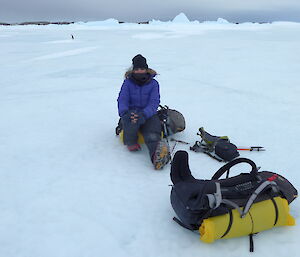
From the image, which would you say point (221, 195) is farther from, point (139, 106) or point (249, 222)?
point (139, 106)

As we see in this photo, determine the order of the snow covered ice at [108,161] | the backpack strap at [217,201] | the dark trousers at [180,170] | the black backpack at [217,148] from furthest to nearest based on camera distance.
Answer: the black backpack at [217,148] → the dark trousers at [180,170] → the snow covered ice at [108,161] → the backpack strap at [217,201]

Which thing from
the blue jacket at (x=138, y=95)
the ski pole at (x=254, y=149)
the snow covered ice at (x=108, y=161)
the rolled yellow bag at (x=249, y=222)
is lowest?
the snow covered ice at (x=108, y=161)

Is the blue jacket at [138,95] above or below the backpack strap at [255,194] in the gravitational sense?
above

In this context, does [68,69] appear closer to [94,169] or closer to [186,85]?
[186,85]

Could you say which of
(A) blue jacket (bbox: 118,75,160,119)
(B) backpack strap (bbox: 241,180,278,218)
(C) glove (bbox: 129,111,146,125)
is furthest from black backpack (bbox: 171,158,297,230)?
(A) blue jacket (bbox: 118,75,160,119)

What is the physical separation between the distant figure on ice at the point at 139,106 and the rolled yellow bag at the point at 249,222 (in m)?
1.85

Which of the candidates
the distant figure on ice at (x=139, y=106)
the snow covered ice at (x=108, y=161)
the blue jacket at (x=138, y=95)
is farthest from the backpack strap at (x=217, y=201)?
the blue jacket at (x=138, y=95)

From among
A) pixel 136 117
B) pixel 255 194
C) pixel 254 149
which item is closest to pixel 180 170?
pixel 255 194

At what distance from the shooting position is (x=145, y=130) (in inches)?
189

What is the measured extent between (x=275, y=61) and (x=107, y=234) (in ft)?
42.3

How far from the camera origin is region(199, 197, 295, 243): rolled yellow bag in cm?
Answer: 278

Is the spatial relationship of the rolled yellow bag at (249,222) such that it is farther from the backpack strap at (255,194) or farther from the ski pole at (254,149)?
the ski pole at (254,149)

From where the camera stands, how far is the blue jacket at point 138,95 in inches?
193

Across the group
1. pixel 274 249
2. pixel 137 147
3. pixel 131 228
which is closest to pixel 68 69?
pixel 137 147
